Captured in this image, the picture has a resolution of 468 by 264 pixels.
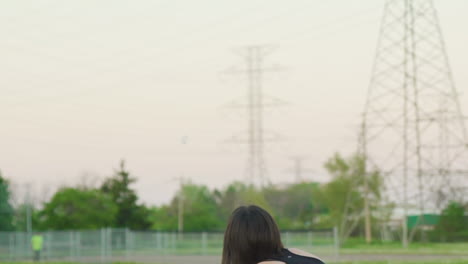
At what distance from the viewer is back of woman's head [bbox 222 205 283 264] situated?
4.11m

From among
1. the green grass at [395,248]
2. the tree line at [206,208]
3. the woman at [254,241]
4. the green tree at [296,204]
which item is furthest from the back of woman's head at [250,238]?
the green tree at [296,204]

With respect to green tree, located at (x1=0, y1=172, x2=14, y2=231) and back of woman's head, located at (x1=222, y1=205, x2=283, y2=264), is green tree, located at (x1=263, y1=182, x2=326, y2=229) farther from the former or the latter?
back of woman's head, located at (x1=222, y1=205, x2=283, y2=264)

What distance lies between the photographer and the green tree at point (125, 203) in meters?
74.8

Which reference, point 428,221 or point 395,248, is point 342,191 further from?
point 395,248

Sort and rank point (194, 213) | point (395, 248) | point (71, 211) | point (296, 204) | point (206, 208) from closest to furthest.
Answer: point (395, 248), point (71, 211), point (194, 213), point (206, 208), point (296, 204)

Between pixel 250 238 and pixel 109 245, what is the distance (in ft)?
135

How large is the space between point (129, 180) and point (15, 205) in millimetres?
14525

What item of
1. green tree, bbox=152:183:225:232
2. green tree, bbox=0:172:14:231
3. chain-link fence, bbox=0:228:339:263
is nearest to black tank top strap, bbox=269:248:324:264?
chain-link fence, bbox=0:228:339:263

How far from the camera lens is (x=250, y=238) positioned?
13.5ft

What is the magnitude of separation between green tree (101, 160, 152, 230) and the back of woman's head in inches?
2715

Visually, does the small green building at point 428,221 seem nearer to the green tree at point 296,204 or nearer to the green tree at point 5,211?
the green tree at point 296,204

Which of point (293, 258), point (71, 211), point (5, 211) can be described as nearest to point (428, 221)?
point (71, 211)

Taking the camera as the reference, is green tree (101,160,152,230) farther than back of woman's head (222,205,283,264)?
Yes

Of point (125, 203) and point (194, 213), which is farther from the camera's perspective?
point (194, 213)
